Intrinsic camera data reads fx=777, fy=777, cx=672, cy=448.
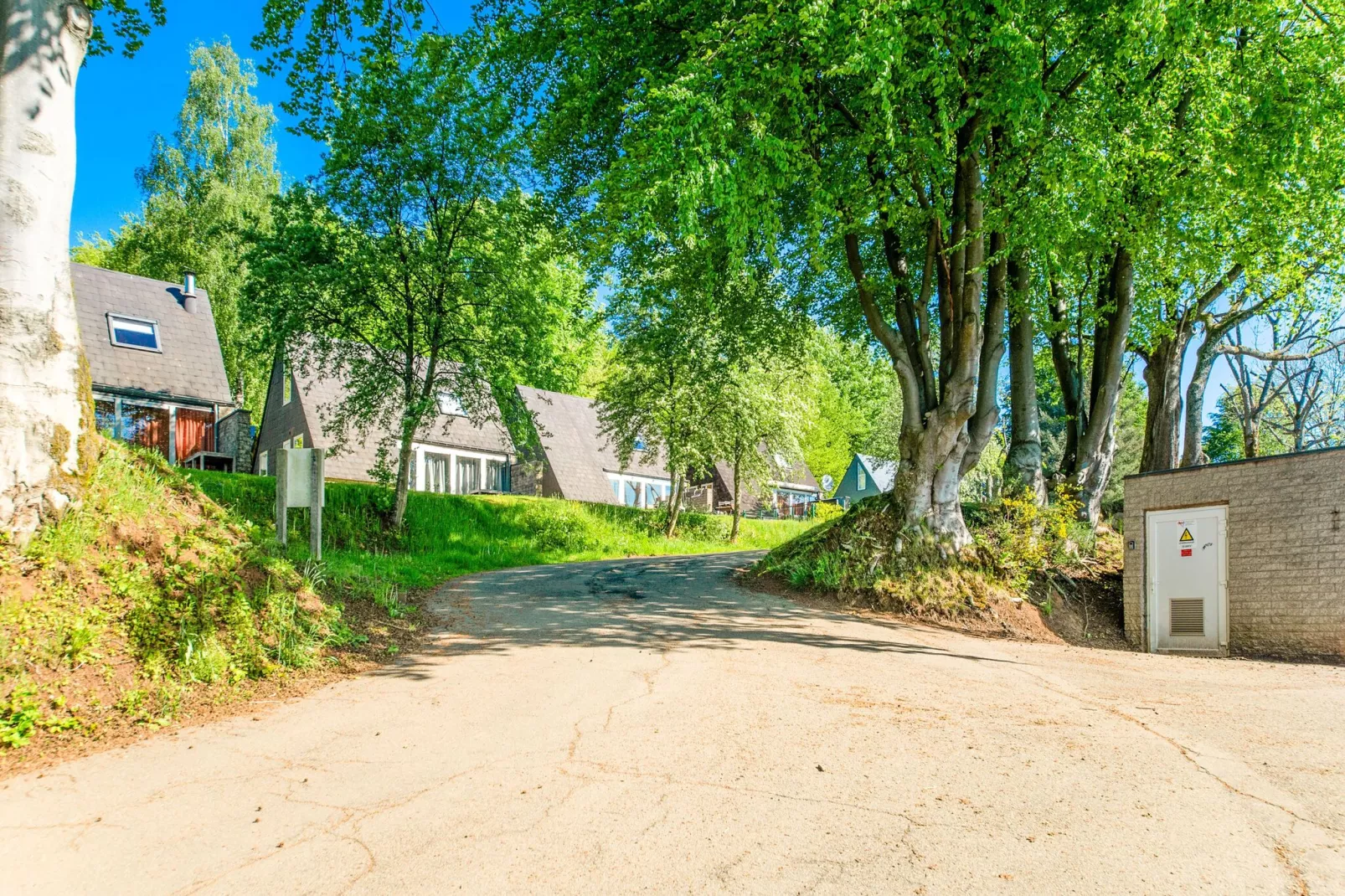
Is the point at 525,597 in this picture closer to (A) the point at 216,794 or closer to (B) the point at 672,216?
(B) the point at 672,216

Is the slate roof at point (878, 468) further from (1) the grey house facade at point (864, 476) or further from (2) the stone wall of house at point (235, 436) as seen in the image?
(2) the stone wall of house at point (235, 436)

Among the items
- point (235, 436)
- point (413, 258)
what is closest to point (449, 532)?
point (413, 258)

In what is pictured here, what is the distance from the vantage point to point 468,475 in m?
31.2

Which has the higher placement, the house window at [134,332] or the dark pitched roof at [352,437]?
the house window at [134,332]

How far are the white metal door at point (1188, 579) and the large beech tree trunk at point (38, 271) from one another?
13.1m

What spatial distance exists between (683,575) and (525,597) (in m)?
4.20

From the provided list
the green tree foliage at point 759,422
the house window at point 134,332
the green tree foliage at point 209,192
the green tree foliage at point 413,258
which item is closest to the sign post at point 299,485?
the green tree foliage at point 413,258

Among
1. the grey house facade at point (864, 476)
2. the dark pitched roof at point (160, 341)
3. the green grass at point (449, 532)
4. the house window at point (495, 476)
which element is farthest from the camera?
the grey house facade at point (864, 476)

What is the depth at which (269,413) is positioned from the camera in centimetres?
3031

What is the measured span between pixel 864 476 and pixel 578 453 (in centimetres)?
2005

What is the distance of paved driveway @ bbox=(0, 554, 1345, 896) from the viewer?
3258 mm

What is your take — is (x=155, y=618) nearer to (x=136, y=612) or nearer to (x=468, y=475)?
(x=136, y=612)

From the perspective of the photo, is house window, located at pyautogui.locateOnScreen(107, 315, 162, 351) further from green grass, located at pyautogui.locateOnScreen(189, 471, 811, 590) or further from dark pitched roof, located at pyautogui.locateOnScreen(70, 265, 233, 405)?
green grass, located at pyautogui.locateOnScreen(189, 471, 811, 590)

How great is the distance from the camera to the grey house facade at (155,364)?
22.3 metres
